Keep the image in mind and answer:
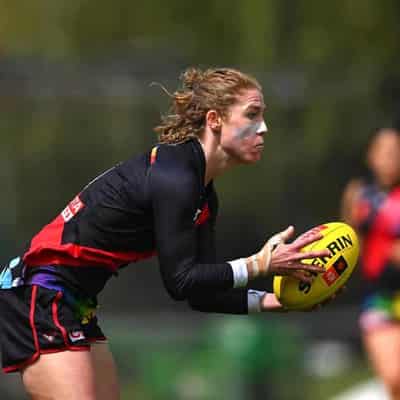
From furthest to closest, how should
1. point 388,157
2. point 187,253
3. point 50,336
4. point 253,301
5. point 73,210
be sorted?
1. point 388,157
2. point 253,301
3. point 73,210
4. point 50,336
5. point 187,253

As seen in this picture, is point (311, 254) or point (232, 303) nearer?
point (311, 254)

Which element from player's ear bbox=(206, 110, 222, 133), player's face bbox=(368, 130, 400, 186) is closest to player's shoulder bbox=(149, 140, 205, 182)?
player's ear bbox=(206, 110, 222, 133)

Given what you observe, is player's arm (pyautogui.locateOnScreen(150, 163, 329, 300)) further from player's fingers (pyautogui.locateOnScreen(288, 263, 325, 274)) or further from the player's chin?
the player's chin

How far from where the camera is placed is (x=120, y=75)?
42.8 feet

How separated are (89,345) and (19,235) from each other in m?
7.21

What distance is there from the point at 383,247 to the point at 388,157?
628 mm

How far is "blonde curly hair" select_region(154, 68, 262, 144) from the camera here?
5.23 m

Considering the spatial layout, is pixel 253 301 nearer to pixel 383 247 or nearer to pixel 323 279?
pixel 323 279

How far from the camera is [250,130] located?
5.26m

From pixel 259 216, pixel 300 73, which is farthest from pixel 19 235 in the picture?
pixel 300 73

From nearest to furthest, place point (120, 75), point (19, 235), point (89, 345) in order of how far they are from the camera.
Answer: point (89, 345)
point (19, 235)
point (120, 75)

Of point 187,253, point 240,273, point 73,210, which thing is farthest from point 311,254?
point 73,210

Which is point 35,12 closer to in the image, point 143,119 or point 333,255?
point 143,119

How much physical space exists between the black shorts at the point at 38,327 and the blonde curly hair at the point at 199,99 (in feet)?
2.48
